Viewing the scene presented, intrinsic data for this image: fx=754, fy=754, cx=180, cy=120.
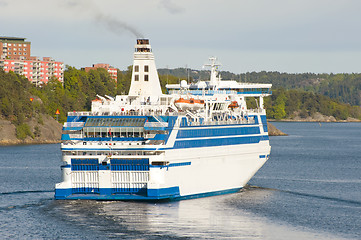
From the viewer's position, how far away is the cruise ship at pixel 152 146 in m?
52.3

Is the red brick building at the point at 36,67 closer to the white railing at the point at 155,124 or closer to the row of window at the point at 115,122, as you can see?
the row of window at the point at 115,122

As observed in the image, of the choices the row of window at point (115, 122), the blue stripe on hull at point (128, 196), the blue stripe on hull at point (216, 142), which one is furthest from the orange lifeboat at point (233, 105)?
the row of window at point (115, 122)

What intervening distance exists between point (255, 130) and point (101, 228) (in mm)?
21572

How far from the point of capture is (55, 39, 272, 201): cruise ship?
171ft

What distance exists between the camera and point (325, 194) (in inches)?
2437

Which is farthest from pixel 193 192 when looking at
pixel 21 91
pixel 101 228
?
pixel 21 91

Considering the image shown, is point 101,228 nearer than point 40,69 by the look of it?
Yes

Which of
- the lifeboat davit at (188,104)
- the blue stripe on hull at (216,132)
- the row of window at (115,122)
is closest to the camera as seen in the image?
the row of window at (115,122)

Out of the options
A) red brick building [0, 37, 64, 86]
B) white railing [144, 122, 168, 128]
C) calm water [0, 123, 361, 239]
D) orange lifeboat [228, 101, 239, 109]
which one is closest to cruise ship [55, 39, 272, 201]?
white railing [144, 122, 168, 128]

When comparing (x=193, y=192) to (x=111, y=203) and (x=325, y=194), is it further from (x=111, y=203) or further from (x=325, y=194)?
(x=325, y=194)

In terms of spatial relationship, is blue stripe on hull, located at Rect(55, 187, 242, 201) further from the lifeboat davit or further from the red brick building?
the red brick building

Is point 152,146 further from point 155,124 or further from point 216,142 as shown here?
point 216,142

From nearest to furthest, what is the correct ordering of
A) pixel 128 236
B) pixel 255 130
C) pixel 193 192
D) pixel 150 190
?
pixel 128 236 → pixel 150 190 → pixel 193 192 → pixel 255 130

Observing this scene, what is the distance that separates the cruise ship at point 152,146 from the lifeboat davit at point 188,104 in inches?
3.0
